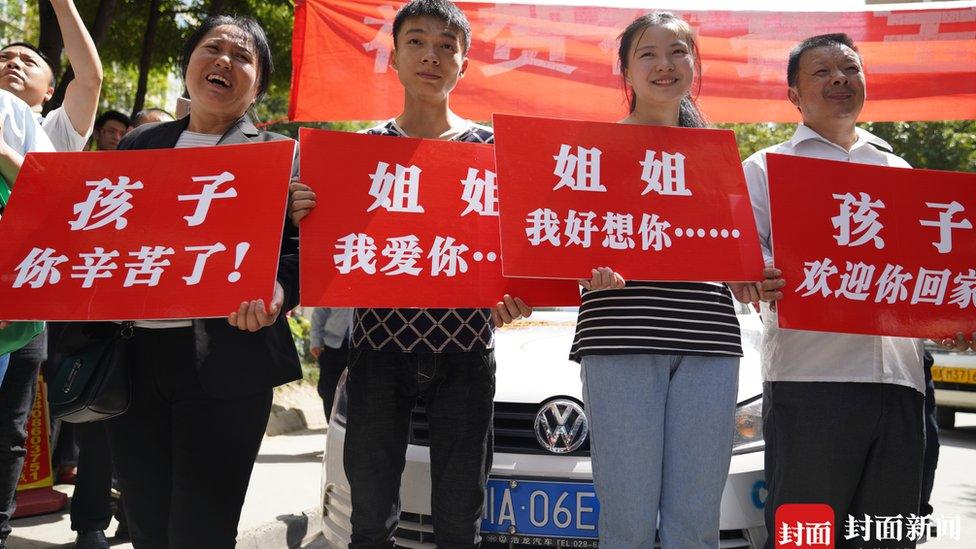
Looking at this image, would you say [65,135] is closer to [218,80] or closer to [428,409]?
[218,80]

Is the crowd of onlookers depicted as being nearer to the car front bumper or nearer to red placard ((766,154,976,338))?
red placard ((766,154,976,338))

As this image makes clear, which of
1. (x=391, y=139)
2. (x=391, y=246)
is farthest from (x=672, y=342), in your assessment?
(x=391, y=139)

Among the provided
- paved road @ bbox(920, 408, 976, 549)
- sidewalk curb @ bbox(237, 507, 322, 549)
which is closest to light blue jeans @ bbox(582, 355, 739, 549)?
sidewalk curb @ bbox(237, 507, 322, 549)

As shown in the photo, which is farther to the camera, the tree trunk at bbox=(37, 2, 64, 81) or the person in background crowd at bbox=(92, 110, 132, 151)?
the tree trunk at bbox=(37, 2, 64, 81)

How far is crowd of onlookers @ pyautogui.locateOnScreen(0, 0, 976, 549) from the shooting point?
2.51 metres

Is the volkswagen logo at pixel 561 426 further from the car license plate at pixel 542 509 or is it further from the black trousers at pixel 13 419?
the black trousers at pixel 13 419

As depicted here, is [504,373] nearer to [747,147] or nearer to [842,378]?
[842,378]

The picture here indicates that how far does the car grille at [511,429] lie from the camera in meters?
3.28

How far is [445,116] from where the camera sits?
2934mm

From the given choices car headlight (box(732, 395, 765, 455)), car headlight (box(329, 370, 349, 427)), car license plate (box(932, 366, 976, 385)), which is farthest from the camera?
car license plate (box(932, 366, 976, 385))

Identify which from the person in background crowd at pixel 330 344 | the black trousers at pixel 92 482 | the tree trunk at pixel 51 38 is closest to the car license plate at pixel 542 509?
the black trousers at pixel 92 482

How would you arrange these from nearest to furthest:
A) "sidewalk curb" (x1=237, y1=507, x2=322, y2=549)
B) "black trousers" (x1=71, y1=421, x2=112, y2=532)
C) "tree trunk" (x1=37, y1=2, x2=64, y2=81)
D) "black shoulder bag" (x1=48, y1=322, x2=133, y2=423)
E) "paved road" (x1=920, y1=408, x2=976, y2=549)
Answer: "black shoulder bag" (x1=48, y1=322, x2=133, y2=423)
"black trousers" (x1=71, y1=421, x2=112, y2=532)
"sidewalk curb" (x1=237, y1=507, x2=322, y2=549)
"paved road" (x1=920, y1=408, x2=976, y2=549)
"tree trunk" (x1=37, y1=2, x2=64, y2=81)

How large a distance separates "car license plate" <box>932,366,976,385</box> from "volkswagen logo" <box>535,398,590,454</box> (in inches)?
Answer: 252

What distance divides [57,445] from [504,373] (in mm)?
3330
